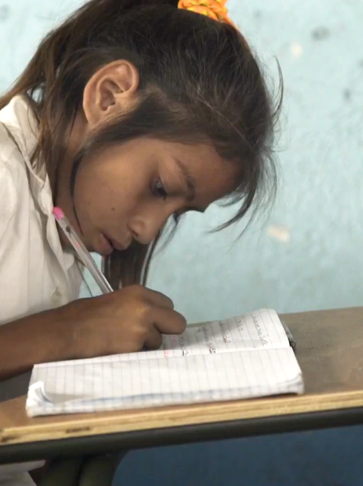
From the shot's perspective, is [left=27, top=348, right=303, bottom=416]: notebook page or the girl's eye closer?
[left=27, top=348, right=303, bottom=416]: notebook page

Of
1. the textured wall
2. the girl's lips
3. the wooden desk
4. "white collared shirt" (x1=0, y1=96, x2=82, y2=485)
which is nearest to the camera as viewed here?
the wooden desk

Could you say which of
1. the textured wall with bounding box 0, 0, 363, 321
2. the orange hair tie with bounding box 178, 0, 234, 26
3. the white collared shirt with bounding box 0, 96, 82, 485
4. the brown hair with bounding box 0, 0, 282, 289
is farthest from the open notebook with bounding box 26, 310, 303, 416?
the textured wall with bounding box 0, 0, 363, 321

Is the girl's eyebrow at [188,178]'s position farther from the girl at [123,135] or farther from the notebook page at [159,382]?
the notebook page at [159,382]

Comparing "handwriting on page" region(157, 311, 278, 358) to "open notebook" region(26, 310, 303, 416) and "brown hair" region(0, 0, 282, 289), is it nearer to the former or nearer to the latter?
"open notebook" region(26, 310, 303, 416)

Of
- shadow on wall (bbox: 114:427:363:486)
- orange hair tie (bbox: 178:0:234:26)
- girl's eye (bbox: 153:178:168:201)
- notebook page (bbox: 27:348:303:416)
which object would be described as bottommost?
shadow on wall (bbox: 114:427:363:486)

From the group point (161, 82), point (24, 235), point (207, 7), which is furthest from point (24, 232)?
point (207, 7)

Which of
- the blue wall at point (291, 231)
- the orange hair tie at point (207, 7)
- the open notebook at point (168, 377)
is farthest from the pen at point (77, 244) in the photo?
the blue wall at point (291, 231)

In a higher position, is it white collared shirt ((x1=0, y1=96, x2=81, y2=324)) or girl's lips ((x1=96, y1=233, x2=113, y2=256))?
white collared shirt ((x1=0, y1=96, x2=81, y2=324))

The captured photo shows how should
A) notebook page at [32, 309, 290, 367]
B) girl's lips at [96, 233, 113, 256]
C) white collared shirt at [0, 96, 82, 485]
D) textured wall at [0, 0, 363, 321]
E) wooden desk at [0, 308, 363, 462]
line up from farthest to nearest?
1. textured wall at [0, 0, 363, 321]
2. girl's lips at [96, 233, 113, 256]
3. white collared shirt at [0, 96, 82, 485]
4. notebook page at [32, 309, 290, 367]
5. wooden desk at [0, 308, 363, 462]

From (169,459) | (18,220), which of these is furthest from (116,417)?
(169,459)

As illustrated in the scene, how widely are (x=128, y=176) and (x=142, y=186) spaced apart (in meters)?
0.02

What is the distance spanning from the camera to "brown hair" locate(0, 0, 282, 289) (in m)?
0.88

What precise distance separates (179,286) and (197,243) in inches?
3.6

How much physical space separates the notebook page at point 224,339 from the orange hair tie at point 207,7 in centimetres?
41
